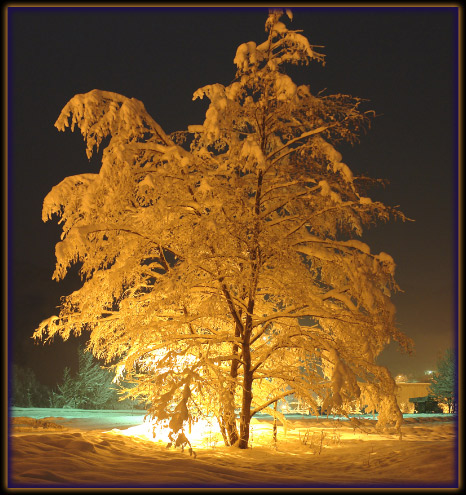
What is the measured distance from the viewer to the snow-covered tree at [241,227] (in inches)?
333

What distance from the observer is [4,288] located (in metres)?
6.64

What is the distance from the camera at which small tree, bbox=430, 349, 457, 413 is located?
28.4 metres

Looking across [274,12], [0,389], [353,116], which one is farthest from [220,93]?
[0,389]

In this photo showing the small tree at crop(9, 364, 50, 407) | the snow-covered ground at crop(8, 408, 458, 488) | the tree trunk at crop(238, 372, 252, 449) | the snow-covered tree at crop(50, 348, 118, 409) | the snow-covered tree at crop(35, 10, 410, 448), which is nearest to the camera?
the snow-covered ground at crop(8, 408, 458, 488)

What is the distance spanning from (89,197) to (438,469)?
669 cm

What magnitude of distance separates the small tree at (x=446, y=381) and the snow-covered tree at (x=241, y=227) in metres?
21.6

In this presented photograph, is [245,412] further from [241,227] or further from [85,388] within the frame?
[85,388]

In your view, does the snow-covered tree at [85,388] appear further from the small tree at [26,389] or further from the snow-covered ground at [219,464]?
the snow-covered ground at [219,464]

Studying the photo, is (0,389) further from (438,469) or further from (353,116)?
(353,116)

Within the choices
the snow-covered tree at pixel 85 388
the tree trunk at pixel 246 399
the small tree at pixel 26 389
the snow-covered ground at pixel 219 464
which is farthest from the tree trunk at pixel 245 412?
the small tree at pixel 26 389

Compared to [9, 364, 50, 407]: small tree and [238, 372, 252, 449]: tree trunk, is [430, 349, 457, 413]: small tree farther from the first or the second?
[9, 364, 50, 407]: small tree

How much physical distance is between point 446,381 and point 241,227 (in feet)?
84.3

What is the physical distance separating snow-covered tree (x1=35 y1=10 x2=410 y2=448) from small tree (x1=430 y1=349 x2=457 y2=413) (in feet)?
70.9

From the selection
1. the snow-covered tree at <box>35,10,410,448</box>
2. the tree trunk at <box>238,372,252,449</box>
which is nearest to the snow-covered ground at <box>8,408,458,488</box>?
the tree trunk at <box>238,372,252,449</box>
